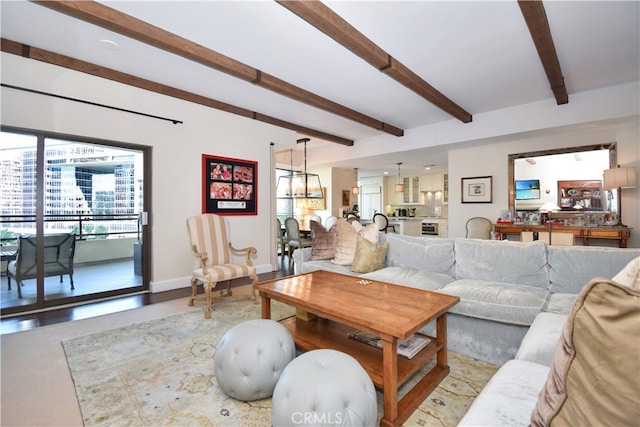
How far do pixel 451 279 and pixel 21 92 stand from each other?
4814 millimetres

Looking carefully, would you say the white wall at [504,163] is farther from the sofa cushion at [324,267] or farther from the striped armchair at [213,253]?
the striped armchair at [213,253]

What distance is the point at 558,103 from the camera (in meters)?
4.18

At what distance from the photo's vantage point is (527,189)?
17.2ft

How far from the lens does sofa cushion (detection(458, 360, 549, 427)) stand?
0.98 metres

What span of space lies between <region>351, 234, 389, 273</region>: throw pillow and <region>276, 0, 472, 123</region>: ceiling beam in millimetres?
1892

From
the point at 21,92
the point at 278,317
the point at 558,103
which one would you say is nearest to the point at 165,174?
the point at 21,92

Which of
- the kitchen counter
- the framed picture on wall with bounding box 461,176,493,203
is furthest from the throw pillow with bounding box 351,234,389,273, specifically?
the kitchen counter

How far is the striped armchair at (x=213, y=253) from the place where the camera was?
3.32 metres

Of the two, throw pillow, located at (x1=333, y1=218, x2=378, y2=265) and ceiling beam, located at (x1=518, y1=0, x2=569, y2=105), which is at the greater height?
ceiling beam, located at (x1=518, y1=0, x2=569, y2=105)

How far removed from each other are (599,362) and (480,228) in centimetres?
539

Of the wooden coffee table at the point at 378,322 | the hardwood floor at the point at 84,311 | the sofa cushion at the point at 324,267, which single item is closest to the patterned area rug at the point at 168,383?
the wooden coffee table at the point at 378,322

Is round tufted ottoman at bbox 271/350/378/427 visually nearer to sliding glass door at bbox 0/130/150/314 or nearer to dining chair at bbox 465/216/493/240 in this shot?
sliding glass door at bbox 0/130/150/314

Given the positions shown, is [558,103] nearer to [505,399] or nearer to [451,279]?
[451,279]

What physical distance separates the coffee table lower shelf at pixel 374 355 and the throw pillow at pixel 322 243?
1278 mm
